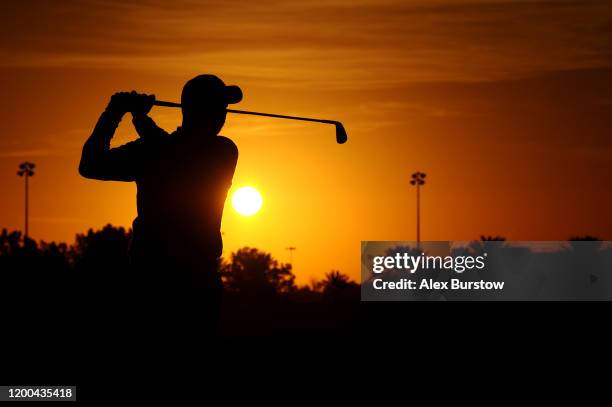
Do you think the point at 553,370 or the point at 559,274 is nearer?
the point at 553,370

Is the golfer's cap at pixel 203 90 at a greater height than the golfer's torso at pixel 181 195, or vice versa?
the golfer's cap at pixel 203 90

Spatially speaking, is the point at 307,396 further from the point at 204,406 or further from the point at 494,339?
the point at 494,339

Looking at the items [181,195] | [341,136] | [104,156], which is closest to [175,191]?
[181,195]

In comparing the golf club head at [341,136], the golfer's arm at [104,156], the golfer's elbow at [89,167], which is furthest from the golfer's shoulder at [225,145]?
the golf club head at [341,136]

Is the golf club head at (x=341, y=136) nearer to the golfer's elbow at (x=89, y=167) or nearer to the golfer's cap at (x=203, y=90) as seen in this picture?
the golfer's cap at (x=203, y=90)

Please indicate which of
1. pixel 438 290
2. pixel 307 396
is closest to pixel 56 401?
pixel 307 396

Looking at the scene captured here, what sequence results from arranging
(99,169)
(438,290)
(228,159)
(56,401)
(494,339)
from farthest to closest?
(438,290) < (494,339) < (56,401) < (228,159) < (99,169)

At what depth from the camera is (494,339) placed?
3509cm

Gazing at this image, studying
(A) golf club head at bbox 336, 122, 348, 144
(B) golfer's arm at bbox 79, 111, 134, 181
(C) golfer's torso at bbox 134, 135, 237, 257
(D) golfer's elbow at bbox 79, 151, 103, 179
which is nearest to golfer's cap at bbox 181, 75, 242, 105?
(C) golfer's torso at bbox 134, 135, 237, 257

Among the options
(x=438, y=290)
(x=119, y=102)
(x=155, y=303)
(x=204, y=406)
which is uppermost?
(x=438, y=290)

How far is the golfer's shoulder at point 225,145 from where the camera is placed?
7.02 m

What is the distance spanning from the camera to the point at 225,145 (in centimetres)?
705

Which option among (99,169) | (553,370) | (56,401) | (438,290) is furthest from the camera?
(438,290)

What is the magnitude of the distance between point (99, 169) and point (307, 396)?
9.16 m
